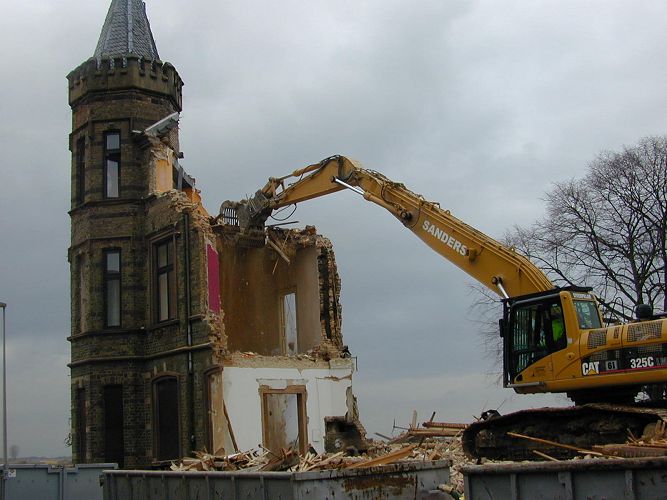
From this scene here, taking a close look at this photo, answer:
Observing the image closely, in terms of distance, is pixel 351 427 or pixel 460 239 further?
pixel 351 427

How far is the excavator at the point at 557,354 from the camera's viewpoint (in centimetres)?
1410

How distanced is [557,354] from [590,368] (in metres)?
0.68

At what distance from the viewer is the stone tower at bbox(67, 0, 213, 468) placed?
23109mm

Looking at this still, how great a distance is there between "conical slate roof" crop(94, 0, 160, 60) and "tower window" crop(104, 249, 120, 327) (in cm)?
614

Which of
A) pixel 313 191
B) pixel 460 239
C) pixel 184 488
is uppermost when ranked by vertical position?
pixel 313 191

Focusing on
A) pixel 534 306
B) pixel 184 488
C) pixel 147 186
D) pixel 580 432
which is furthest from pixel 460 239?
pixel 147 186

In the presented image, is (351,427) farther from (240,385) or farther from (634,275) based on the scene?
(634,275)

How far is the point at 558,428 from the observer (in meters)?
15.0

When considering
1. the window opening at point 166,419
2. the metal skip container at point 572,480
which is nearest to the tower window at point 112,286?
the window opening at point 166,419

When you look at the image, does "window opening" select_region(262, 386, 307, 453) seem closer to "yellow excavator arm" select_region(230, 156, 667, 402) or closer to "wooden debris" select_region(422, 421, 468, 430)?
"wooden debris" select_region(422, 421, 468, 430)

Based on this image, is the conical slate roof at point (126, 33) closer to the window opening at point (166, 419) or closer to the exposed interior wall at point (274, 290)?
the exposed interior wall at point (274, 290)

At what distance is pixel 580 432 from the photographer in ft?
48.1

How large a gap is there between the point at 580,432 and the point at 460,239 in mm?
4797

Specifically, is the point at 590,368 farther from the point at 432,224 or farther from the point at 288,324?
the point at 288,324
